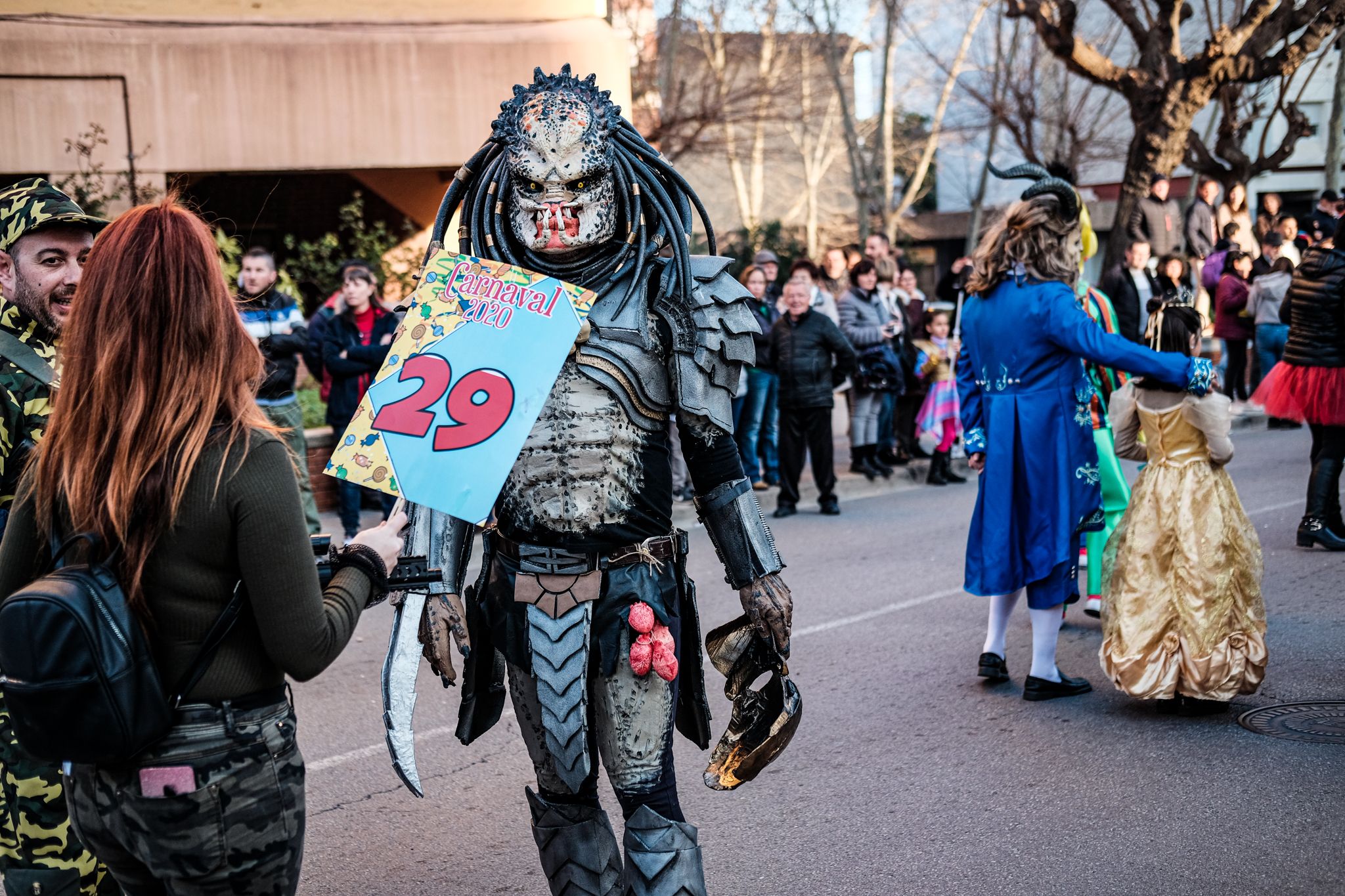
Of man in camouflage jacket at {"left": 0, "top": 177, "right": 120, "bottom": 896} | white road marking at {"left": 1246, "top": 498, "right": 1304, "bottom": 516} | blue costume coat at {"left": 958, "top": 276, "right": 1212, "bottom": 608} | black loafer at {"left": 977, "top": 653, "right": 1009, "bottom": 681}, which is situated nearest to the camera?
man in camouflage jacket at {"left": 0, "top": 177, "right": 120, "bottom": 896}

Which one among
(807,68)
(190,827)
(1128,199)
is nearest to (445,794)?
(190,827)

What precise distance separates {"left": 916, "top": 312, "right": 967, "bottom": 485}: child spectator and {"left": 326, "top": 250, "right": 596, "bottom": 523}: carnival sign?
9.12 metres

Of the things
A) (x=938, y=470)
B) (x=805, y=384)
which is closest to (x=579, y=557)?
(x=805, y=384)

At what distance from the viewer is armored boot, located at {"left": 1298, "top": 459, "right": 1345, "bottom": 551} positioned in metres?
8.23

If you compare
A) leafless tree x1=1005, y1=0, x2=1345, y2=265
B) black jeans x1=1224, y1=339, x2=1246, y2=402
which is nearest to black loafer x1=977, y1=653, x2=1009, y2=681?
black jeans x1=1224, y1=339, x2=1246, y2=402

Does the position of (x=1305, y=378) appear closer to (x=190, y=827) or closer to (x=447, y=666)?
(x=447, y=666)

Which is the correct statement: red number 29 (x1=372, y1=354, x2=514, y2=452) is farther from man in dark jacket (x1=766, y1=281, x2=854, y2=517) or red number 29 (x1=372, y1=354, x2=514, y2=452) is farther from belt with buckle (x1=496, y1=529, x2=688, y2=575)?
man in dark jacket (x1=766, y1=281, x2=854, y2=517)

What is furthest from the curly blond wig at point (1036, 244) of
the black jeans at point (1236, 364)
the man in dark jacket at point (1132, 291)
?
the black jeans at point (1236, 364)

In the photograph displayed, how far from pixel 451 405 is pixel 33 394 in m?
1.01

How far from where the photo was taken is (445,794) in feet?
16.3

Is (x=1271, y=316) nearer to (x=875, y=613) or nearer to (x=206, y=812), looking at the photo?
(x=875, y=613)

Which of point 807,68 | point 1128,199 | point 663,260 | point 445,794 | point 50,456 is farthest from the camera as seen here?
point 807,68

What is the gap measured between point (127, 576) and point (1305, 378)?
7.52 metres

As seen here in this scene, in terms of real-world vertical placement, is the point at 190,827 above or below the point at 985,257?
below
